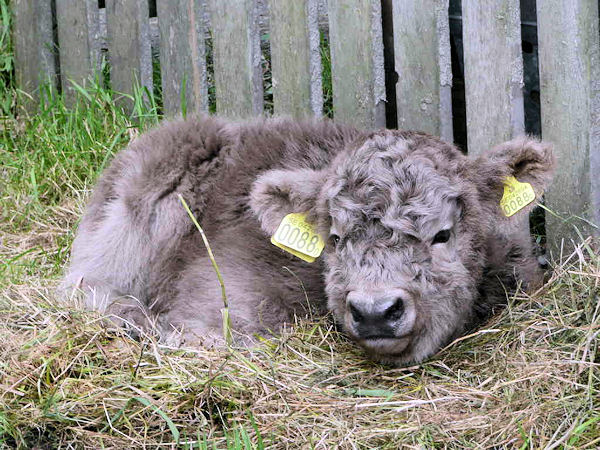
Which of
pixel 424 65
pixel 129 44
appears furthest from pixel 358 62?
pixel 129 44

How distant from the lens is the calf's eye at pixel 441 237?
14.4ft

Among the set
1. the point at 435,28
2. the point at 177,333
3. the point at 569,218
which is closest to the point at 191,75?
the point at 435,28

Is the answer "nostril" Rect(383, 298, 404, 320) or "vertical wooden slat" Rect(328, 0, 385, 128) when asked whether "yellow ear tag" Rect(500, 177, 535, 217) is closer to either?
"nostril" Rect(383, 298, 404, 320)

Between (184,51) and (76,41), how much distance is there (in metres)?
1.25

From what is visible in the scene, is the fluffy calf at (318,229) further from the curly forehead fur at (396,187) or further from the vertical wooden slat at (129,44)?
the vertical wooden slat at (129,44)

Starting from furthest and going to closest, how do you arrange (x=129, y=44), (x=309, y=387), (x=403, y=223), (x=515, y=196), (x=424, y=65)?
(x=129, y=44)
(x=424, y=65)
(x=515, y=196)
(x=403, y=223)
(x=309, y=387)

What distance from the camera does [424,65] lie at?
5629 mm

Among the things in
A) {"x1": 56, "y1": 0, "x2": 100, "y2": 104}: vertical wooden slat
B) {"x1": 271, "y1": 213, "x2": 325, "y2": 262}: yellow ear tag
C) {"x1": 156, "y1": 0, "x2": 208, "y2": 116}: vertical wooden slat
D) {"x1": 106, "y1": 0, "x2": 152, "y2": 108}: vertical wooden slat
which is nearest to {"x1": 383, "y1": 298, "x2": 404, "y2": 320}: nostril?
{"x1": 271, "y1": 213, "x2": 325, "y2": 262}: yellow ear tag

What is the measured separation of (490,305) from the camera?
475cm

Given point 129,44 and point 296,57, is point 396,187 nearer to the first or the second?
point 296,57

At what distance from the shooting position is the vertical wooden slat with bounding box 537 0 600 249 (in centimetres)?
497

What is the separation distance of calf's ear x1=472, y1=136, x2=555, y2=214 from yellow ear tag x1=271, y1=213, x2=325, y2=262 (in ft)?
2.76

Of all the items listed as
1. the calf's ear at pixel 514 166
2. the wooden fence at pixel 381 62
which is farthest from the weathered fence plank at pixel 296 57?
the calf's ear at pixel 514 166

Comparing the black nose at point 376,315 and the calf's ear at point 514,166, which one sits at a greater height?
the calf's ear at point 514,166
